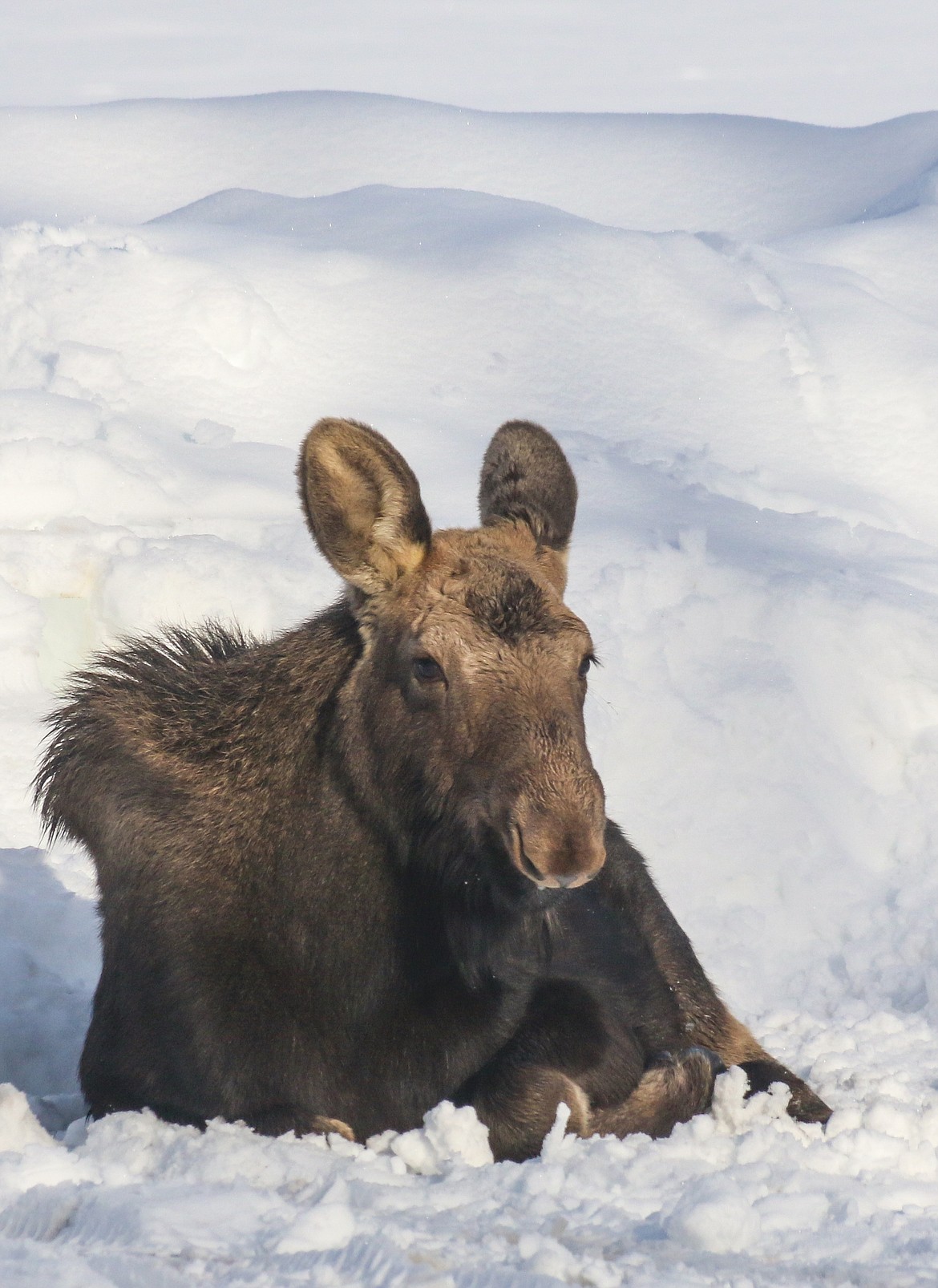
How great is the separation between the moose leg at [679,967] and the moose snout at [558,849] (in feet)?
4.32

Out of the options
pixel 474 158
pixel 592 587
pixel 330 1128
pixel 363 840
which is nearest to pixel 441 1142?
pixel 330 1128

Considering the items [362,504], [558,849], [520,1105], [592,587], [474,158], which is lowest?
[520,1105]

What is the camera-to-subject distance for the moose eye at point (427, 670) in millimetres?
3348

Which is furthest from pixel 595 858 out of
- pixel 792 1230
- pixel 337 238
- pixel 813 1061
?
pixel 337 238

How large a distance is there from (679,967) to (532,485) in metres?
1.47

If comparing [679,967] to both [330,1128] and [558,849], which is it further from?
[558,849]

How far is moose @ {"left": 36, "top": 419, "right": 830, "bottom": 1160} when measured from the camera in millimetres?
3348

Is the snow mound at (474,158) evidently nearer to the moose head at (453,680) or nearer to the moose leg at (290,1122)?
→ the moose head at (453,680)

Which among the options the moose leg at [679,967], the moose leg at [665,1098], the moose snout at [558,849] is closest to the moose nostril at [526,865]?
the moose snout at [558,849]

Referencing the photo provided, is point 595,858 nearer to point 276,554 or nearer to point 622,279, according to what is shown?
point 276,554

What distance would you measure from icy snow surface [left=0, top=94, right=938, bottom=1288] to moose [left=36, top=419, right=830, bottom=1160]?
21 cm

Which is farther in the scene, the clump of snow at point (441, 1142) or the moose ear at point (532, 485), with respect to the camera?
the moose ear at point (532, 485)

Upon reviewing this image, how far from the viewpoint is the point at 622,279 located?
9.92m

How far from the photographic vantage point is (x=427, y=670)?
11.0ft
